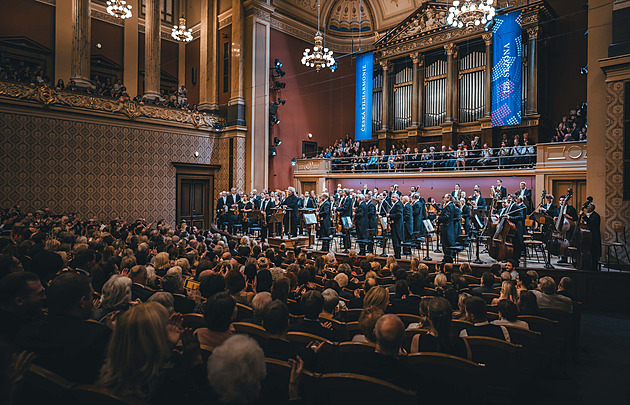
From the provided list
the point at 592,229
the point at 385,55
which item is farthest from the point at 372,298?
the point at 385,55

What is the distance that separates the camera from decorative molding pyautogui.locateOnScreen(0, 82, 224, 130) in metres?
10.7

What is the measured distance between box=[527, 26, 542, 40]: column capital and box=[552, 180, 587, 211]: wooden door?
5.80 m

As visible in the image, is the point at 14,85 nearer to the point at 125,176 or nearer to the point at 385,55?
the point at 125,176

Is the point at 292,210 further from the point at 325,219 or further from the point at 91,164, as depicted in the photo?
the point at 91,164

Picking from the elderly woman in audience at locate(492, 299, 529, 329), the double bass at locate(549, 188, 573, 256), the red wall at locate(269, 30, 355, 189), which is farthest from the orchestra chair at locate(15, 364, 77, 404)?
the red wall at locate(269, 30, 355, 189)

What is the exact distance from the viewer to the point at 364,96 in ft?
57.2

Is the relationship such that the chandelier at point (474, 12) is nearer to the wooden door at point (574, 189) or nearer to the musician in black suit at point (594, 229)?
the musician in black suit at point (594, 229)

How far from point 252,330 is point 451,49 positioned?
16069 millimetres

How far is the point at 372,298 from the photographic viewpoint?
2.68 meters

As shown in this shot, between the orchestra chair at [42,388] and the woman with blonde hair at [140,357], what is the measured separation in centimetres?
17

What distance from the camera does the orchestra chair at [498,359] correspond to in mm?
2410

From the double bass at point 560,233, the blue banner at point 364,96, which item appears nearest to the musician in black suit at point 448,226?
the double bass at point 560,233

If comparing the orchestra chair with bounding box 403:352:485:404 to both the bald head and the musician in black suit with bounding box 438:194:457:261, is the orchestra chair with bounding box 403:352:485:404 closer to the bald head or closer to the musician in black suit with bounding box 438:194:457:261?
the bald head

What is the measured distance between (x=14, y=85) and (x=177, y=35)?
509 cm
